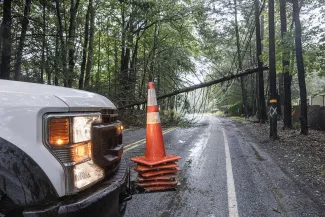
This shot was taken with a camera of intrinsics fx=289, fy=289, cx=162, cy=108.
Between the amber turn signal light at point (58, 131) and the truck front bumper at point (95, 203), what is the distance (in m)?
0.32

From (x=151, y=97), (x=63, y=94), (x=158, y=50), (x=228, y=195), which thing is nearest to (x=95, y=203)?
(x=63, y=94)

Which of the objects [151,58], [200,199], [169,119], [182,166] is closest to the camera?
[200,199]

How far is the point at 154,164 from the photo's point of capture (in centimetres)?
374

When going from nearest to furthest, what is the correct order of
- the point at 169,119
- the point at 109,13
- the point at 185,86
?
the point at 185,86, the point at 169,119, the point at 109,13

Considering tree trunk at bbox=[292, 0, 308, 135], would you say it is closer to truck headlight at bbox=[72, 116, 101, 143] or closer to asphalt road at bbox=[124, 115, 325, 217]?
asphalt road at bbox=[124, 115, 325, 217]

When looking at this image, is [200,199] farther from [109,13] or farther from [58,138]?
[109,13]

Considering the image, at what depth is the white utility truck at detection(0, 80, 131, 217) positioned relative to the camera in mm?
1506

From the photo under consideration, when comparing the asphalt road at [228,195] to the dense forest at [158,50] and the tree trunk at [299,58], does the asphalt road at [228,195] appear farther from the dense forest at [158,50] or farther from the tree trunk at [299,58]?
the tree trunk at [299,58]

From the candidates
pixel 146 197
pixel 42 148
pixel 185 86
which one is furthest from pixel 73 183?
pixel 185 86

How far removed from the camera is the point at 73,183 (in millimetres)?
1637

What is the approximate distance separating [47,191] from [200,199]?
9.70ft

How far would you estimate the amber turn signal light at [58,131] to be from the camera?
1609 mm

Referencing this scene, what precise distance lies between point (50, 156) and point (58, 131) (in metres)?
0.15

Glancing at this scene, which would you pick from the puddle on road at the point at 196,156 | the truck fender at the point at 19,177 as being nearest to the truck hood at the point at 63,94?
the truck fender at the point at 19,177
